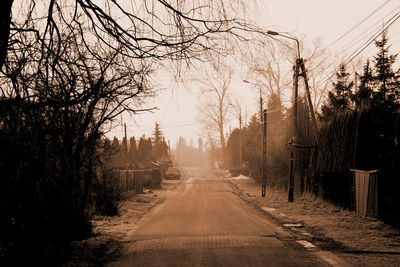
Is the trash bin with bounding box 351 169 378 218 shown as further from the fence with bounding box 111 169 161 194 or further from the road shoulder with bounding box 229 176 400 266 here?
the fence with bounding box 111 169 161 194

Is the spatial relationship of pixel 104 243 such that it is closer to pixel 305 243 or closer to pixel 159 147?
pixel 305 243

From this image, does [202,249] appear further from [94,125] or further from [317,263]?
[94,125]

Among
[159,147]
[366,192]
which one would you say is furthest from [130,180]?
[159,147]

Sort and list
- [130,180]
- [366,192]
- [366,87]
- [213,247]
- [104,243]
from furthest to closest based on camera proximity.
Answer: [366,87], [130,180], [366,192], [104,243], [213,247]

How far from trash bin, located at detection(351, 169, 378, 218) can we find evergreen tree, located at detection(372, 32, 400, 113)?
13.2m

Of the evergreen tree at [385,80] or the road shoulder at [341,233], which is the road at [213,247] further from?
the evergreen tree at [385,80]

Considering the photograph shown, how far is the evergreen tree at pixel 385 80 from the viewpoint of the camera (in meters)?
24.3

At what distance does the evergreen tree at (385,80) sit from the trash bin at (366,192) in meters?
13.2

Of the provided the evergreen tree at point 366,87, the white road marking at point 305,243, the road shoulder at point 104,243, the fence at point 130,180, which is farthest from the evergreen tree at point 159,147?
the white road marking at point 305,243

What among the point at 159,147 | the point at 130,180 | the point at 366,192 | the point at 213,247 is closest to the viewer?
the point at 213,247

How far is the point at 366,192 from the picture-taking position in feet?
37.8

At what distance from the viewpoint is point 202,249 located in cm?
788

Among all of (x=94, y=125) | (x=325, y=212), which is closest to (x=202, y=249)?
(x=94, y=125)

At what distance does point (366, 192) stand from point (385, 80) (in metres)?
16.1
